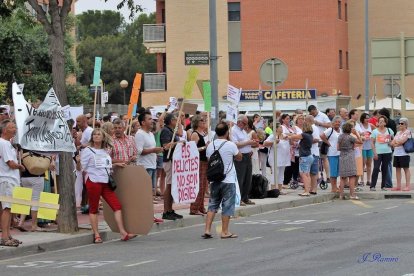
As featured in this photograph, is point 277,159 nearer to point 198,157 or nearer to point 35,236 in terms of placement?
point 198,157

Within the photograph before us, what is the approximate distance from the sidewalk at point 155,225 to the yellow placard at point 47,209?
0.32 m

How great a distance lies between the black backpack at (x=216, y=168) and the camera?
16.0 meters

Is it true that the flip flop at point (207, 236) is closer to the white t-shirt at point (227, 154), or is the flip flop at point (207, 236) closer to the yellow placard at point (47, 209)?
the white t-shirt at point (227, 154)

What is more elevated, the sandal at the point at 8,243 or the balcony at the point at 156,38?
the balcony at the point at 156,38

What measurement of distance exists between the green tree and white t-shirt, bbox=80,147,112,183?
106866 millimetres

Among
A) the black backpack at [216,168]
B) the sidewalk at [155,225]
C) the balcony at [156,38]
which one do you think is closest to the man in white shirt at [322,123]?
the sidewalk at [155,225]

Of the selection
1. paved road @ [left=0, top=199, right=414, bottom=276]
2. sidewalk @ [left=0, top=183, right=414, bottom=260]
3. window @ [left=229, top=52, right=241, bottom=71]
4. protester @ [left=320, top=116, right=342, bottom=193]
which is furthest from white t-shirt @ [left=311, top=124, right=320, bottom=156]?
window @ [left=229, top=52, right=241, bottom=71]

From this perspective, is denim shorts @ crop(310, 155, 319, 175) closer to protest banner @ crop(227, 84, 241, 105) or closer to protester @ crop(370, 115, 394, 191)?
protester @ crop(370, 115, 394, 191)

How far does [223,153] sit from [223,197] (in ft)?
2.36

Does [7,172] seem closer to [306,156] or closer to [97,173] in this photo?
[97,173]

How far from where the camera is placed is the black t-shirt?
23.2m

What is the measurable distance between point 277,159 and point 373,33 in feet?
143

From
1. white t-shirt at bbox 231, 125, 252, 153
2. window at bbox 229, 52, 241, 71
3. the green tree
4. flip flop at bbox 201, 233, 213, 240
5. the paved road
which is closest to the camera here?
the paved road

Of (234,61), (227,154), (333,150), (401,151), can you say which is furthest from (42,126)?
(234,61)
